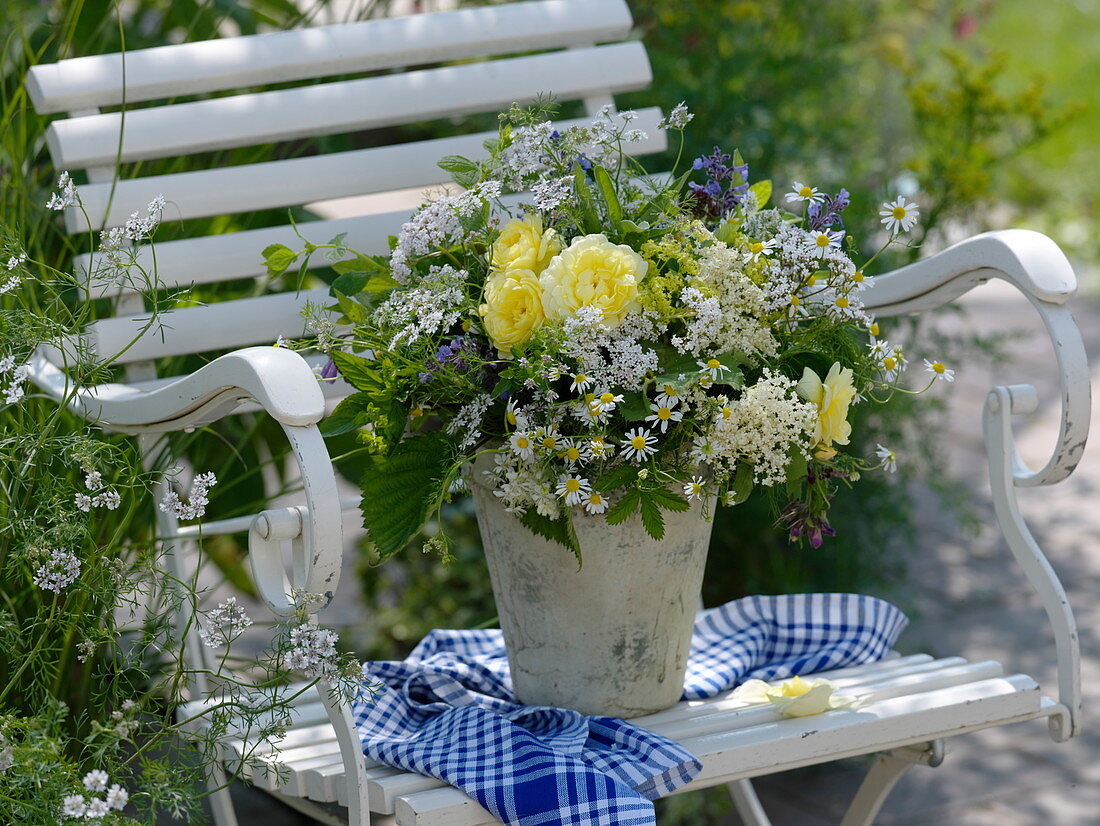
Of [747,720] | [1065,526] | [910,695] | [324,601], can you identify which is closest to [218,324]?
[324,601]

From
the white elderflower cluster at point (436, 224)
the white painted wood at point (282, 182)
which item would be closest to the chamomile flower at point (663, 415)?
the white elderflower cluster at point (436, 224)

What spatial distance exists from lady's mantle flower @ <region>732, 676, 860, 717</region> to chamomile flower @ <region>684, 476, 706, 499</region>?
246mm

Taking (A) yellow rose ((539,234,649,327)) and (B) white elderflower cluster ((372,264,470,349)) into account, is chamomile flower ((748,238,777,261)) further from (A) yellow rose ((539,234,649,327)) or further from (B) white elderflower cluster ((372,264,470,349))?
(B) white elderflower cluster ((372,264,470,349))

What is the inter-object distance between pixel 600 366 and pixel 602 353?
6cm

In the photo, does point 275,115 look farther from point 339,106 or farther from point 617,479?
point 617,479

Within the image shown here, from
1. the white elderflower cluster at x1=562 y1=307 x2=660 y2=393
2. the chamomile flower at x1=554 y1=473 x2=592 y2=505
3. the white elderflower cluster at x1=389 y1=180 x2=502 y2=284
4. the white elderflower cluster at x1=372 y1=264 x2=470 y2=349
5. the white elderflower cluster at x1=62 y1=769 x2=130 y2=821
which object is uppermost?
the white elderflower cluster at x1=389 y1=180 x2=502 y2=284

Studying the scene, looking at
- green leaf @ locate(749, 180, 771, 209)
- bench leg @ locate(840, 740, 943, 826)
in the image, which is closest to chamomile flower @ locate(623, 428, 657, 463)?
green leaf @ locate(749, 180, 771, 209)

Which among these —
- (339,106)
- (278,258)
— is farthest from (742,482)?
(339,106)

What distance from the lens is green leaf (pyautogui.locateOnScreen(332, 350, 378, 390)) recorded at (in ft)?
3.87

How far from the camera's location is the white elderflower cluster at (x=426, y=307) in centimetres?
112

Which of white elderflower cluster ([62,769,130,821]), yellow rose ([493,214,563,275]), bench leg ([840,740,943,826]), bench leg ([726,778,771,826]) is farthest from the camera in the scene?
bench leg ([726,778,771,826])

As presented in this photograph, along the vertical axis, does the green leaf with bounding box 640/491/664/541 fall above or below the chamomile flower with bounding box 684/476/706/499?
below

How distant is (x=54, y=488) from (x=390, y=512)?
302mm

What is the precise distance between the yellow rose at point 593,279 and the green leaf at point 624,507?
0.49ft
